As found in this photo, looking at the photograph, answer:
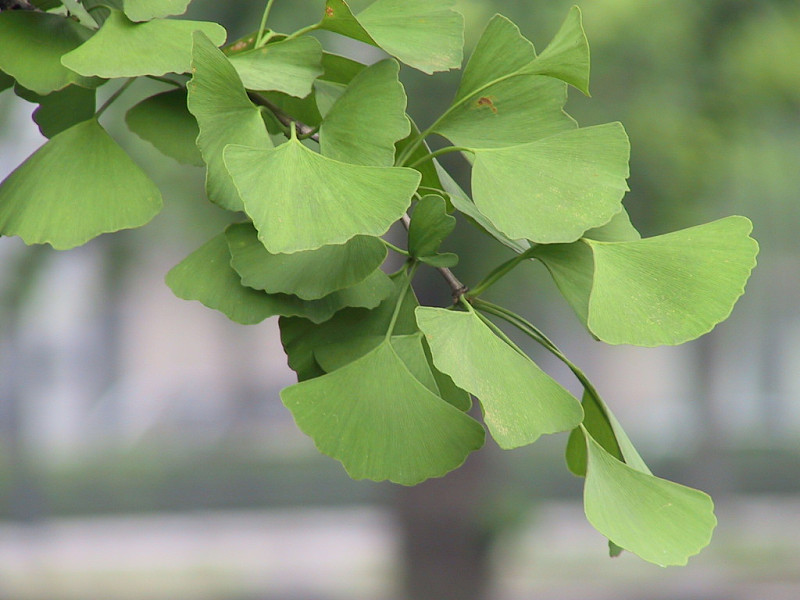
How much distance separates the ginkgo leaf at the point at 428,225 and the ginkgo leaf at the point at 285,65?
0.06 metres

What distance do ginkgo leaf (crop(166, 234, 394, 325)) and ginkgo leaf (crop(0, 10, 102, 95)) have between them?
9 cm

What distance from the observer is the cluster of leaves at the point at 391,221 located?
0.99ft

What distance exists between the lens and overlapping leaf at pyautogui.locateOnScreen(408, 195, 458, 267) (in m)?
0.34

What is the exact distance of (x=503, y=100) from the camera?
1.26 feet

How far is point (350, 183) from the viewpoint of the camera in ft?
0.97

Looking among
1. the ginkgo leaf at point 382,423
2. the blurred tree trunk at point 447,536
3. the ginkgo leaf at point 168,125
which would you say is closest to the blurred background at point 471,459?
the blurred tree trunk at point 447,536

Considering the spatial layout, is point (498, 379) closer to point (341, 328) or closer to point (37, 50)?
point (341, 328)

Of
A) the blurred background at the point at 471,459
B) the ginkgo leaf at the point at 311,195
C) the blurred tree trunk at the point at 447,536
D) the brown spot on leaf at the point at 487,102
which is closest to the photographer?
the ginkgo leaf at the point at 311,195

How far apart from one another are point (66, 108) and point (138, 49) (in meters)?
0.11

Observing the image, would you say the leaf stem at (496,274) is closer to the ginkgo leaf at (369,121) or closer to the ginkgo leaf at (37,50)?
the ginkgo leaf at (369,121)

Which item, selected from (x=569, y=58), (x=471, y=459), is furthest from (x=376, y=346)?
(x=471, y=459)

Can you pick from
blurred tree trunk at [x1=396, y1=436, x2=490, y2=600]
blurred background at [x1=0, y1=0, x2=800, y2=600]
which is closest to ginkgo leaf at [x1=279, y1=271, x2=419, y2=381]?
blurred background at [x1=0, y1=0, x2=800, y2=600]

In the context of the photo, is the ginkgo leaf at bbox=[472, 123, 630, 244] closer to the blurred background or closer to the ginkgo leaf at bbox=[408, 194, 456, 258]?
the ginkgo leaf at bbox=[408, 194, 456, 258]

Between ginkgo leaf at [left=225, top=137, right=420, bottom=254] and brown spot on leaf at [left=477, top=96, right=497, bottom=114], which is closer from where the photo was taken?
ginkgo leaf at [left=225, top=137, right=420, bottom=254]
